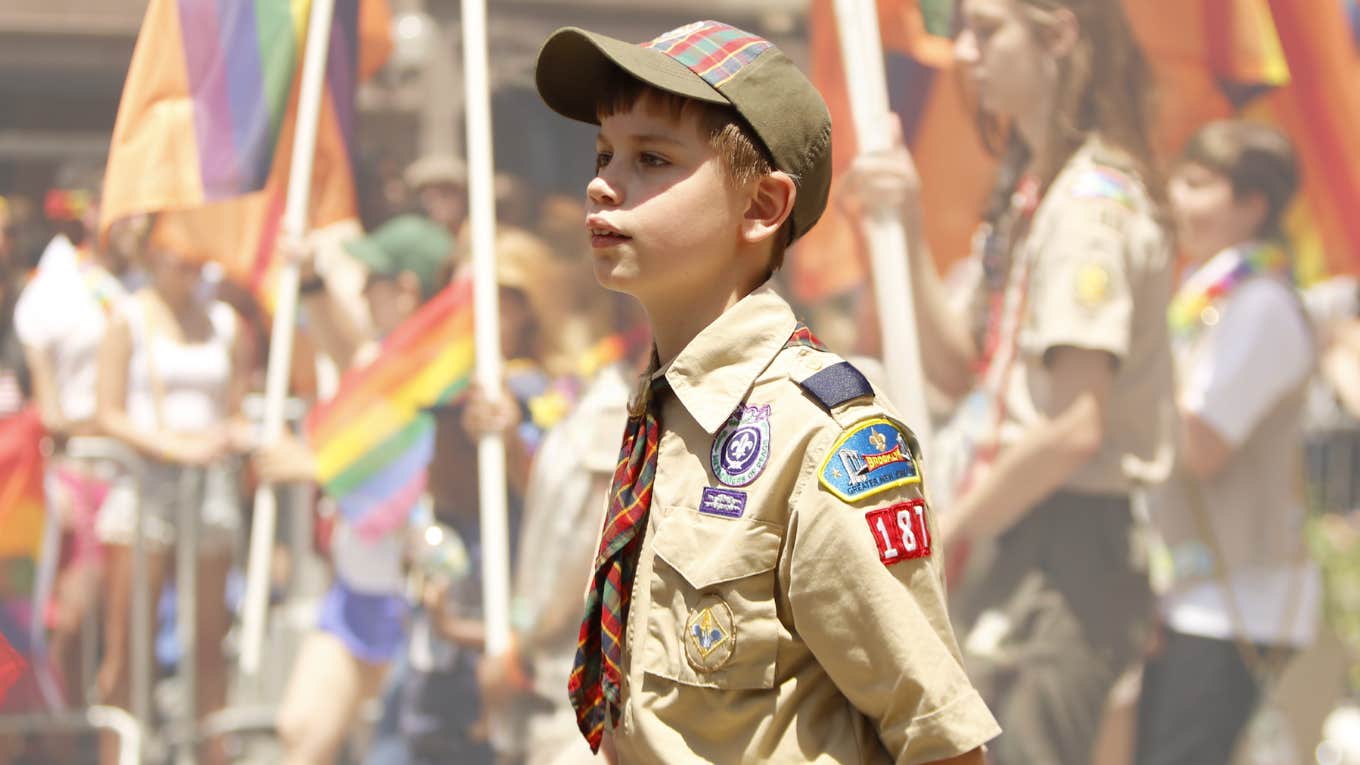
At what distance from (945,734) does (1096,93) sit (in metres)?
3.27

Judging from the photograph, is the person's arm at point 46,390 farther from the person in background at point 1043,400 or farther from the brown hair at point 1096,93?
the brown hair at point 1096,93

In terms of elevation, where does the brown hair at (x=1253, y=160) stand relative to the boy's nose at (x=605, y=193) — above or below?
above

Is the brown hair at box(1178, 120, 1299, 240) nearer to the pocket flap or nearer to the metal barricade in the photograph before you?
the metal barricade

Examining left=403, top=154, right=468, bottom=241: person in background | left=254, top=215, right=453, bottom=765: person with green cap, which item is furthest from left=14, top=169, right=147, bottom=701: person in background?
left=403, top=154, right=468, bottom=241: person in background

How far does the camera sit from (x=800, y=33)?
429 cm

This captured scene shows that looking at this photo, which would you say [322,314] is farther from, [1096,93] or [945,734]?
[945,734]

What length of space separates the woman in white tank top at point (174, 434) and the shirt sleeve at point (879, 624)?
9.55ft

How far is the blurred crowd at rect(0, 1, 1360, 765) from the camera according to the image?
12.7ft

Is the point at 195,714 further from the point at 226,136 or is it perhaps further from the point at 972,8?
the point at 972,8

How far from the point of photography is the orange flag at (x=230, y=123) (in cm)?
361

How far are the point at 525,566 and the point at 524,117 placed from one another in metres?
1.14

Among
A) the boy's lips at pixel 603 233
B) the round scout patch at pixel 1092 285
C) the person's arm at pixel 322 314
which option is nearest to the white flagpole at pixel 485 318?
the person's arm at pixel 322 314

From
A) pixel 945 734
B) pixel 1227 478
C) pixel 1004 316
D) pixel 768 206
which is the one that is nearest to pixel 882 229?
pixel 1004 316

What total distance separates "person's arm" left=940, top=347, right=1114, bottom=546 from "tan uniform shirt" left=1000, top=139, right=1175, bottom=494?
0.03 meters
